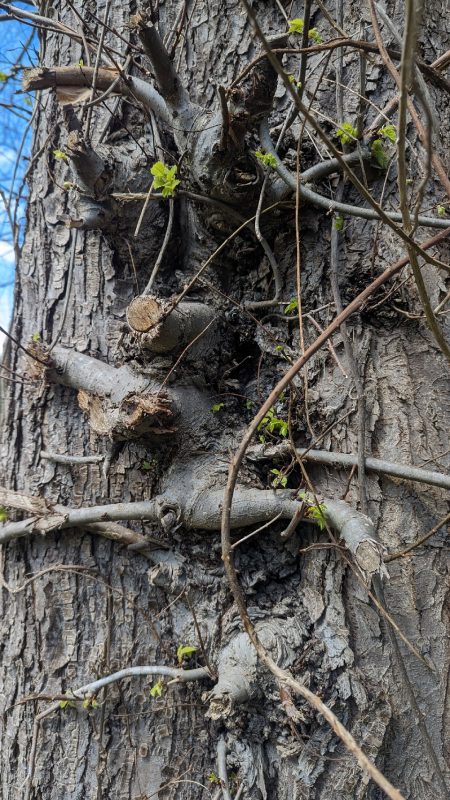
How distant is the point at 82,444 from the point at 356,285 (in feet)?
2.80

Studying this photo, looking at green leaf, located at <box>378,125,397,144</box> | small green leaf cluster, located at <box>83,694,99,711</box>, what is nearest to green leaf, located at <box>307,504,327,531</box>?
small green leaf cluster, located at <box>83,694,99,711</box>

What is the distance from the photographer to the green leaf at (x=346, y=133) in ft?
4.11

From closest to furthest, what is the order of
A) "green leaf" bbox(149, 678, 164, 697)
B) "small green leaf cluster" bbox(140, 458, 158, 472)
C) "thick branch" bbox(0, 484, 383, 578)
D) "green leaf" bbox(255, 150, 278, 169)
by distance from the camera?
"thick branch" bbox(0, 484, 383, 578) < "green leaf" bbox(255, 150, 278, 169) < "green leaf" bbox(149, 678, 164, 697) < "small green leaf cluster" bbox(140, 458, 158, 472)

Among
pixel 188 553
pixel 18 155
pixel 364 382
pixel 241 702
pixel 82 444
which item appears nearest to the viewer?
pixel 241 702

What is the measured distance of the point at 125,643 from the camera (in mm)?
1463

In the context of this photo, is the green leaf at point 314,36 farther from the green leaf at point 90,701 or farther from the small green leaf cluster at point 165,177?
the green leaf at point 90,701

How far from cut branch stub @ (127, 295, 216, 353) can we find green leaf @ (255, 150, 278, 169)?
37cm

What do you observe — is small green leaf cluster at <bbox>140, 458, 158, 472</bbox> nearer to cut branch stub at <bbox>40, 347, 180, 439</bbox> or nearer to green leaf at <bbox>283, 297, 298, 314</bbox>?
cut branch stub at <bbox>40, 347, 180, 439</bbox>

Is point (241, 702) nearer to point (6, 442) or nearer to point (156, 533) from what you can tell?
point (156, 533)

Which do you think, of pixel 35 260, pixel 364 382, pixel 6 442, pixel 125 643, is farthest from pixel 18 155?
pixel 125 643

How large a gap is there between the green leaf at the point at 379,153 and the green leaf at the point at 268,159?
247mm

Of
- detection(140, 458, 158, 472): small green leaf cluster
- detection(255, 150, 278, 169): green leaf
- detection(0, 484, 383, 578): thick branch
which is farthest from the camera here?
detection(140, 458, 158, 472): small green leaf cluster

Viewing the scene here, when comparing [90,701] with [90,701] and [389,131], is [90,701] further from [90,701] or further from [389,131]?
[389,131]

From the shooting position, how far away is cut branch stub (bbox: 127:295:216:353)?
126 centimetres
